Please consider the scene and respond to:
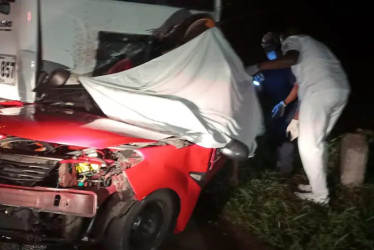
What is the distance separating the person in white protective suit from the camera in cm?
427

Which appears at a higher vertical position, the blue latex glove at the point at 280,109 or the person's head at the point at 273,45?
the person's head at the point at 273,45

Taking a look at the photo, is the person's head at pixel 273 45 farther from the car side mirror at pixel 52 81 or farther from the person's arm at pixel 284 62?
the car side mirror at pixel 52 81

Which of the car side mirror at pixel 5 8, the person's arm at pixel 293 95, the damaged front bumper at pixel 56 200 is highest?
the car side mirror at pixel 5 8

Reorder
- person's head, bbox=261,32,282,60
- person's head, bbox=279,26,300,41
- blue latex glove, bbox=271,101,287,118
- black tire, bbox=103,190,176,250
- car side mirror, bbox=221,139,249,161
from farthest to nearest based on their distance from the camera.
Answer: blue latex glove, bbox=271,101,287,118
person's head, bbox=261,32,282,60
person's head, bbox=279,26,300,41
car side mirror, bbox=221,139,249,161
black tire, bbox=103,190,176,250

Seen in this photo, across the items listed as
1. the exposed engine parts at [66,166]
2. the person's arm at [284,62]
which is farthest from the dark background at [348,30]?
the exposed engine parts at [66,166]

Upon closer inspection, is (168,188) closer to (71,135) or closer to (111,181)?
(111,181)

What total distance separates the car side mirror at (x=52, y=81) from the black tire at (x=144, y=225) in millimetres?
→ 1645

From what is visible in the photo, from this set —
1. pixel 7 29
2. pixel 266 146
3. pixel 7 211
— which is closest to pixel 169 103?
pixel 7 211

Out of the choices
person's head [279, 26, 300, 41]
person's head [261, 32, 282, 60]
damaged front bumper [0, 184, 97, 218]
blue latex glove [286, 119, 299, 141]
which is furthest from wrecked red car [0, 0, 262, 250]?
person's head [279, 26, 300, 41]

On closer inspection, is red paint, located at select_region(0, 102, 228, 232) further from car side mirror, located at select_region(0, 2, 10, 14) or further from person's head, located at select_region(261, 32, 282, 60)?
person's head, located at select_region(261, 32, 282, 60)

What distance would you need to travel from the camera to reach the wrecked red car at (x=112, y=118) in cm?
311

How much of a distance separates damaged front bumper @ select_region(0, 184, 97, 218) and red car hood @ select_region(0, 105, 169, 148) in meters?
0.35

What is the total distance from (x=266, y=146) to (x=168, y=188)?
3.10 metres

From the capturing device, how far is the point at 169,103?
364cm
